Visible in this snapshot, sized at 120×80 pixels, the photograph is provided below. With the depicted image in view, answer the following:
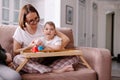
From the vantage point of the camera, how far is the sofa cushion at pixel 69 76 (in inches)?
63.6

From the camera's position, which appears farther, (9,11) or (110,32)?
(110,32)

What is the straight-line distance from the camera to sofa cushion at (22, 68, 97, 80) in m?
1.62

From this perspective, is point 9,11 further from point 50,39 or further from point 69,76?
point 69,76

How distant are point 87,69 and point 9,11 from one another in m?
2.55

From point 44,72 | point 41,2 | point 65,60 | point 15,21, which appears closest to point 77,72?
point 65,60

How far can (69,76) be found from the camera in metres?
1.71

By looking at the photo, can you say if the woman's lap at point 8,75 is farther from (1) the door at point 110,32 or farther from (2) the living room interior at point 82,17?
(1) the door at point 110,32

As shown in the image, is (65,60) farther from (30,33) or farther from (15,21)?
(15,21)

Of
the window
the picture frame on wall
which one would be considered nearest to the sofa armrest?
the window

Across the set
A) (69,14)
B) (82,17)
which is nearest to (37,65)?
(69,14)

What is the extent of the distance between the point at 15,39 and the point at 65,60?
1.56 feet

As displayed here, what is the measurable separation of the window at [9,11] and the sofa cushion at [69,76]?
242cm

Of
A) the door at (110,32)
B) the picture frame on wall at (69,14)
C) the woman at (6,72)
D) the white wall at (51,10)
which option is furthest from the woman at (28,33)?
the door at (110,32)

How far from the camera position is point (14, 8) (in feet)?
13.5
